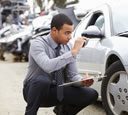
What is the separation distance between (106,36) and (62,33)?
190 cm

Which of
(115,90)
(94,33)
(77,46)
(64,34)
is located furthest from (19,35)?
(77,46)

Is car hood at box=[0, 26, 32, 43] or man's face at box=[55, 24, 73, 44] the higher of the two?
man's face at box=[55, 24, 73, 44]

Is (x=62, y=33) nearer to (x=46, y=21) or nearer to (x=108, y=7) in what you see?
(x=108, y=7)

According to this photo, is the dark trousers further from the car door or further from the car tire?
the car door

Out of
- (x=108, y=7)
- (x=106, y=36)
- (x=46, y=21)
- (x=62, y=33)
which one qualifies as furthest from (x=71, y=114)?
(x=46, y=21)

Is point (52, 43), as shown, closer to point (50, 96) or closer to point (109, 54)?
point (50, 96)

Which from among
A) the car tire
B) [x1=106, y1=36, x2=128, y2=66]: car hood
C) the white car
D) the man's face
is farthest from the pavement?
the man's face

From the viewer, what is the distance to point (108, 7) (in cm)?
734

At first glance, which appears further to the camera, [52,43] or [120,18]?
[120,18]

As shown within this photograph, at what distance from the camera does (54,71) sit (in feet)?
16.7

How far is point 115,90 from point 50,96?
3.71ft

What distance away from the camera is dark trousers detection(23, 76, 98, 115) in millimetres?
5031

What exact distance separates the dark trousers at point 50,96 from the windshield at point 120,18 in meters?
1.61

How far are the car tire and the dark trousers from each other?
60 centimetres
